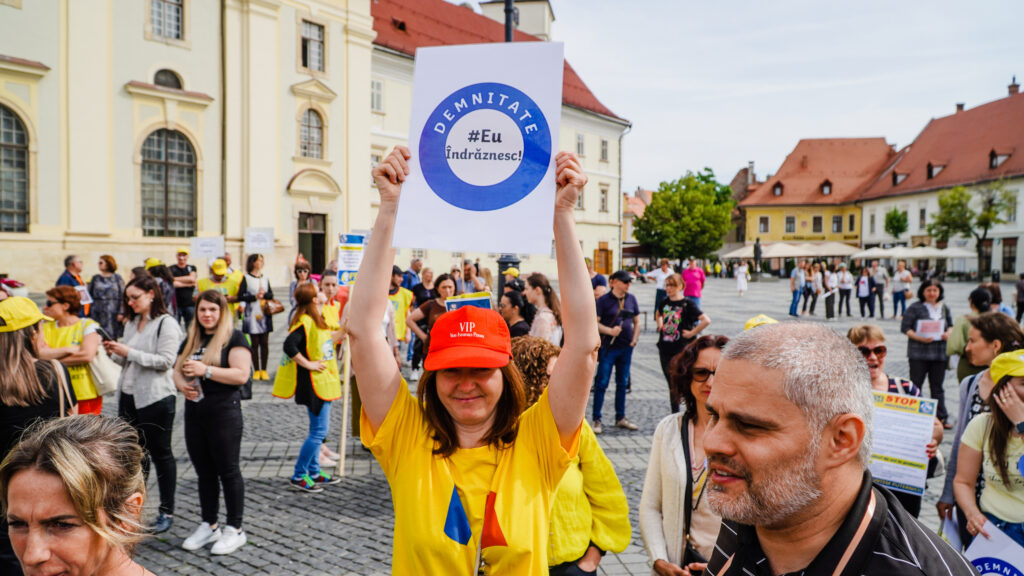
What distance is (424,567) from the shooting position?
201 cm

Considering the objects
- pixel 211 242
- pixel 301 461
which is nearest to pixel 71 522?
pixel 301 461

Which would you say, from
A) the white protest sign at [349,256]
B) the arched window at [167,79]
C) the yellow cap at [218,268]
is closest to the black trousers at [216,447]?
the white protest sign at [349,256]

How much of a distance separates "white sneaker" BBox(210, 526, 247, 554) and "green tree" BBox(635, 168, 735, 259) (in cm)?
5831

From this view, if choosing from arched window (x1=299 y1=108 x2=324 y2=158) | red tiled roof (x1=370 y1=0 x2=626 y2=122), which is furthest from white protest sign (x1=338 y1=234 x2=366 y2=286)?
red tiled roof (x1=370 y1=0 x2=626 y2=122)

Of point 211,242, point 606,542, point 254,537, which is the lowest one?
point 254,537

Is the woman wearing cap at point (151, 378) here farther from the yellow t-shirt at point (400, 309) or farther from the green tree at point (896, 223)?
the green tree at point (896, 223)

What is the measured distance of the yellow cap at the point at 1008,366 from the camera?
118 inches

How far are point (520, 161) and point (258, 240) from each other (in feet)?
44.5

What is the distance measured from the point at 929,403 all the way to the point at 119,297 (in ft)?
40.7

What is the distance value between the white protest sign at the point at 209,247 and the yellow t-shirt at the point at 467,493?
12579 mm

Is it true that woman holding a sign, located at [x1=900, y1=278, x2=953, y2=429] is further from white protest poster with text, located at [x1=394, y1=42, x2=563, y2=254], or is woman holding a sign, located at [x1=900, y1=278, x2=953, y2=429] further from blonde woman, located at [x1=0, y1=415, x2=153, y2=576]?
blonde woman, located at [x1=0, y1=415, x2=153, y2=576]

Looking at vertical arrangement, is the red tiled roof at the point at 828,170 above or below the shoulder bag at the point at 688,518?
above

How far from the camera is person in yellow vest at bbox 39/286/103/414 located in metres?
4.94

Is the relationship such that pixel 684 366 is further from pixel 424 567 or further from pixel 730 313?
pixel 730 313
